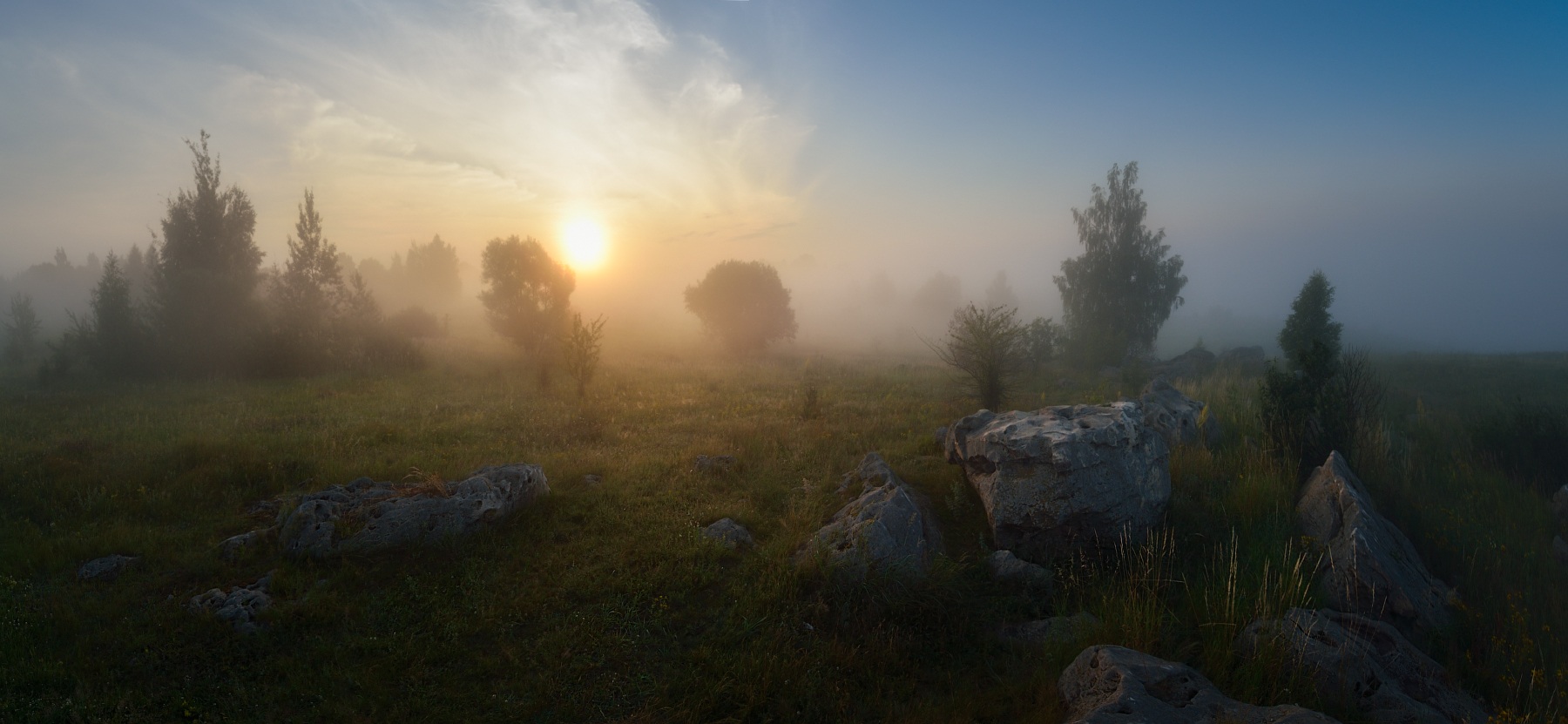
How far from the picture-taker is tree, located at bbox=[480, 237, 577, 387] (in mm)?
27922

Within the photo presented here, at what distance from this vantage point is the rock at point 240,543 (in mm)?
6254

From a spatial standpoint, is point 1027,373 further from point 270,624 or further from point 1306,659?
point 270,624

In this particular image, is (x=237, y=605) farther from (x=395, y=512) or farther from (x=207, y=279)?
(x=207, y=279)

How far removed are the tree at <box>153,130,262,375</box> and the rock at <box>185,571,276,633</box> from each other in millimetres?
19243

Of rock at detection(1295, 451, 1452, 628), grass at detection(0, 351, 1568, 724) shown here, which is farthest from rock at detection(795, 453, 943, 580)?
rock at detection(1295, 451, 1452, 628)

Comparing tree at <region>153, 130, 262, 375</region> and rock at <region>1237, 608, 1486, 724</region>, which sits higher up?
tree at <region>153, 130, 262, 375</region>

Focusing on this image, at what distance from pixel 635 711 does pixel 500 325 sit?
27657mm

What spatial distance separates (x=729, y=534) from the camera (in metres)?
7.33

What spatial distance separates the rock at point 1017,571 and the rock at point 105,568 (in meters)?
9.45

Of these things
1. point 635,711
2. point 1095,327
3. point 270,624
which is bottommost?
point 635,711

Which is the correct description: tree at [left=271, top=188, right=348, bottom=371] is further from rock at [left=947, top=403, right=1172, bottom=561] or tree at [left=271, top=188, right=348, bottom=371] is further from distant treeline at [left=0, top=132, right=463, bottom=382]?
rock at [left=947, top=403, right=1172, bottom=561]

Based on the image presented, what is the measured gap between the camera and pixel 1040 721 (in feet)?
14.1

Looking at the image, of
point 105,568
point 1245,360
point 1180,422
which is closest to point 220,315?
point 105,568

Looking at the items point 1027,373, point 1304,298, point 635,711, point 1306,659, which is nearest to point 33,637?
point 635,711
